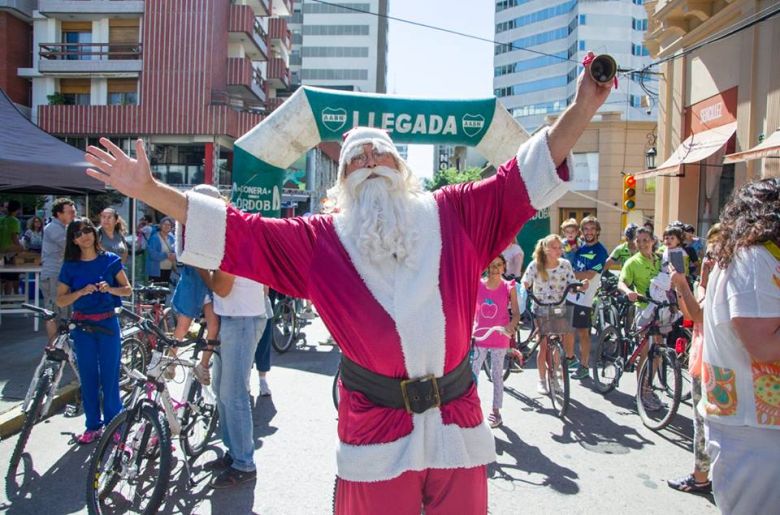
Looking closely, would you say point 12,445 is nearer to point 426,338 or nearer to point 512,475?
point 512,475

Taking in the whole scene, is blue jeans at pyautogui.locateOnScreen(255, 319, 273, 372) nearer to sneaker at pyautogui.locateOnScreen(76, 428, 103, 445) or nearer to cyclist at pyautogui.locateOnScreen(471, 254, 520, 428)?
sneaker at pyautogui.locateOnScreen(76, 428, 103, 445)

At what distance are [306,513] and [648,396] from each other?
12.1ft

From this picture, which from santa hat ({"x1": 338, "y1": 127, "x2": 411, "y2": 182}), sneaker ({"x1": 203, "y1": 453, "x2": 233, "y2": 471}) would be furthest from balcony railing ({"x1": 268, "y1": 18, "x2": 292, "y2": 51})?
santa hat ({"x1": 338, "y1": 127, "x2": 411, "y2": 182})

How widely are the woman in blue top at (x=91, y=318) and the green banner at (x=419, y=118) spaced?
17.1ft

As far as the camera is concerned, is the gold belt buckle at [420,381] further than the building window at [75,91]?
No

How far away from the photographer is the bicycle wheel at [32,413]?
15.1 feet

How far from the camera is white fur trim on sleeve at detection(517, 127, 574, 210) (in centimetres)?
215

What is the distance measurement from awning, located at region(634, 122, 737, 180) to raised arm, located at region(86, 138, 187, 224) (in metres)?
11.8

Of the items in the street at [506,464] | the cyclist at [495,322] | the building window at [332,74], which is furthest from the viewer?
the building window at [332,74]

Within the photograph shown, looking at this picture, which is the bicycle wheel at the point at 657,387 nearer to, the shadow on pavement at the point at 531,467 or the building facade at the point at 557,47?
the shadow on pavement at the point at 531,467

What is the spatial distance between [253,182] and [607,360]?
606 centimetres

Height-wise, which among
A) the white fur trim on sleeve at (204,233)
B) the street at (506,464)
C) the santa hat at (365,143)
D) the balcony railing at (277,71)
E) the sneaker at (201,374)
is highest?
the balcony railing at (277,71)

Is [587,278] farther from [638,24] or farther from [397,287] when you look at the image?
[638,24]

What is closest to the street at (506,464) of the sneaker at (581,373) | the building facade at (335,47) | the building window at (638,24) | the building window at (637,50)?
the sneaker at (581,373)
